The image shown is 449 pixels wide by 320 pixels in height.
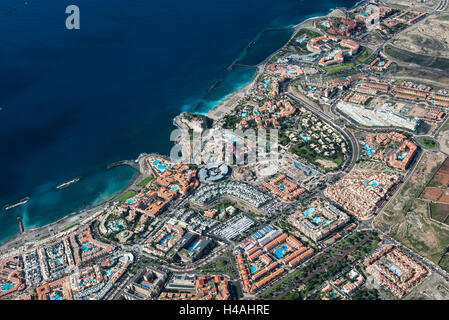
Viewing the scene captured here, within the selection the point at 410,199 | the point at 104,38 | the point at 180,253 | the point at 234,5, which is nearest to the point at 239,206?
the point at 180,253

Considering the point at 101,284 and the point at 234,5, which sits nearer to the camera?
the point at 101,284

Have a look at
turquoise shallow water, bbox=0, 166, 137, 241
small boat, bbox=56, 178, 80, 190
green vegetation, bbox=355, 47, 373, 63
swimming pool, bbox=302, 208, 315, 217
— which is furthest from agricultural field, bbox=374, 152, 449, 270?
small boat, bbox=56, 178, 80, 190

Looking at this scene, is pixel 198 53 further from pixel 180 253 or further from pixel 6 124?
pixel 180 253

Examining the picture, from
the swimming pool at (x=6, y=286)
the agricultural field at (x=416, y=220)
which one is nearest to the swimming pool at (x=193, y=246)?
the swimming pool at (x=6, y=286)

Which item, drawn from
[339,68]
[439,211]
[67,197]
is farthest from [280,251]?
[339,68]

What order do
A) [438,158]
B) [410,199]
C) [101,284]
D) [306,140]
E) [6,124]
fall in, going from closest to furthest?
[101,284] < [410,199] < [438,158] < [306,140] < [6,124]

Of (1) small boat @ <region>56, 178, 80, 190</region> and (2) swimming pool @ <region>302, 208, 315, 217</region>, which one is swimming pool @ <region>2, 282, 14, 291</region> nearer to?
(1) small boat @ <region>56, 178, 80, 190</region>

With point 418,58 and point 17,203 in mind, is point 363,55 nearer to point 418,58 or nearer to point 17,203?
point 418,58
